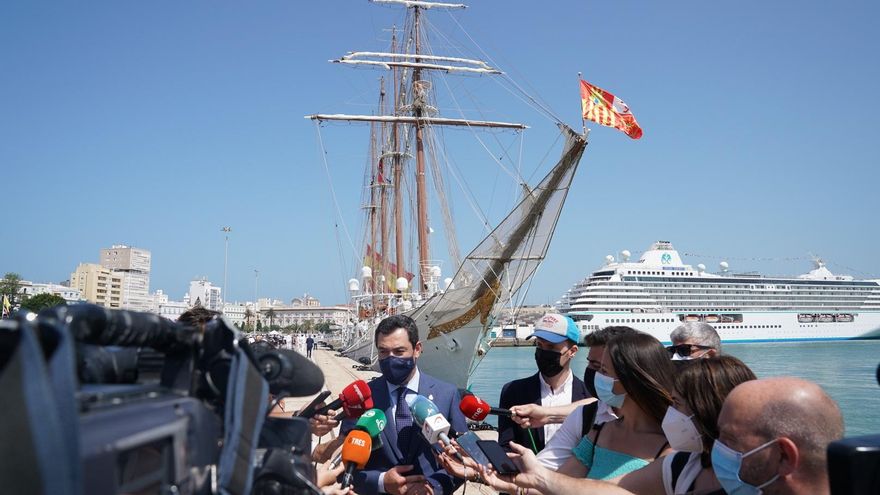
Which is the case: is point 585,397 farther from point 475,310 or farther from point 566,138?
point 475,310

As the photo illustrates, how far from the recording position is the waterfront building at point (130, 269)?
45500 mm

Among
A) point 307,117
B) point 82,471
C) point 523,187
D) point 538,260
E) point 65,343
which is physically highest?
point 307,117

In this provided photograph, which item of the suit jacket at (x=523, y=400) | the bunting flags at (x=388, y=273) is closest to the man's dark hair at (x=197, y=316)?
the suit jacket at (x=523, y=400)

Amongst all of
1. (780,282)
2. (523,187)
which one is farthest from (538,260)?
(780,282)

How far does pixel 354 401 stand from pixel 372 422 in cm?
25

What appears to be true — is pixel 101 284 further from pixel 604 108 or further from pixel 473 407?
pixel 473 407

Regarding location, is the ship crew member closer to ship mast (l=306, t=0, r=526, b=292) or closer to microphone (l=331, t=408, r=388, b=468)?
microphone (l=331, t=408, r=388, b=468)

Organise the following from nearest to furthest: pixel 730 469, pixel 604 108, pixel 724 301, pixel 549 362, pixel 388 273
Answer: pixel 730 469 < pixel 549 362 < pixel 604 108 < pixel 388 273 < pixel 724 301

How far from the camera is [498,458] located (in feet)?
8.63

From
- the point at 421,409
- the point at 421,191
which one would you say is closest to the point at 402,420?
the point at 421,409

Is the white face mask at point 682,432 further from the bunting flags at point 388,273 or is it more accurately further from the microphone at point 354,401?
the bunting flags at point 388,273

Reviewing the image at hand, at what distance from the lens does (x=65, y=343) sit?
2.53 feet

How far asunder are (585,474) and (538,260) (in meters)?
19.0

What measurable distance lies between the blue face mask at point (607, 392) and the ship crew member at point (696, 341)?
4.65ft
